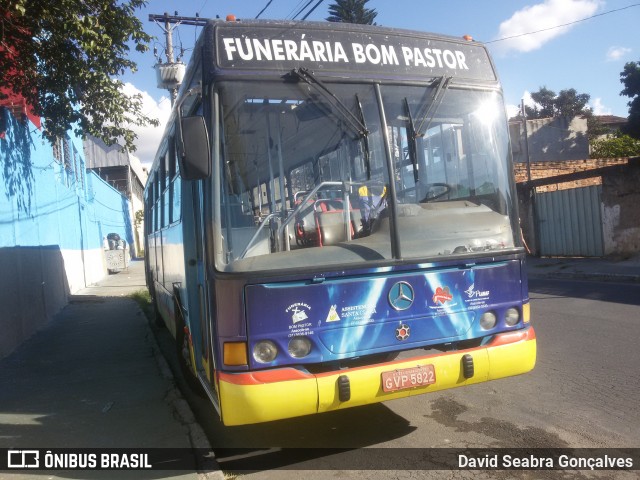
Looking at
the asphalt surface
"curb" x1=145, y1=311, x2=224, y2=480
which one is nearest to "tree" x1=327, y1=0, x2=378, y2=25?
the asphalt surface

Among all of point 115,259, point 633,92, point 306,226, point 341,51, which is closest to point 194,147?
point 306,226

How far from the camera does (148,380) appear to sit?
632cm

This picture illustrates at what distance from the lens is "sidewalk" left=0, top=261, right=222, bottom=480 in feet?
14.5

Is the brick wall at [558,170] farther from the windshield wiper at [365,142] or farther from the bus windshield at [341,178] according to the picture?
the windshield wiper at [365,142]

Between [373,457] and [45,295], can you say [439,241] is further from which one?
[45,295]

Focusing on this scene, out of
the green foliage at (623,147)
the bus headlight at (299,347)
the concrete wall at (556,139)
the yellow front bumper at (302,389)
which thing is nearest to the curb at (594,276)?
the yellow front bumper at (302,389)

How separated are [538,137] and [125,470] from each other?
36.0 metres

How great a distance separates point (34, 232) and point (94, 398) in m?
6.31

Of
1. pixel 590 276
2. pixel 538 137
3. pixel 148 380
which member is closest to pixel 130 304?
pixel 148 380

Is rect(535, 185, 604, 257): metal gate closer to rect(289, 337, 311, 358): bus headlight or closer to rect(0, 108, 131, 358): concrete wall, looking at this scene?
rect(0, 108, 131, 358): concrete wall

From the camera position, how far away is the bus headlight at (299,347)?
351 centimetres

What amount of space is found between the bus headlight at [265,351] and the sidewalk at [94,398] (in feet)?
3.04

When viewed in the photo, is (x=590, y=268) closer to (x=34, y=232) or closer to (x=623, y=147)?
(x=34, y=232)

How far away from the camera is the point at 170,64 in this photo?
1809 cm
